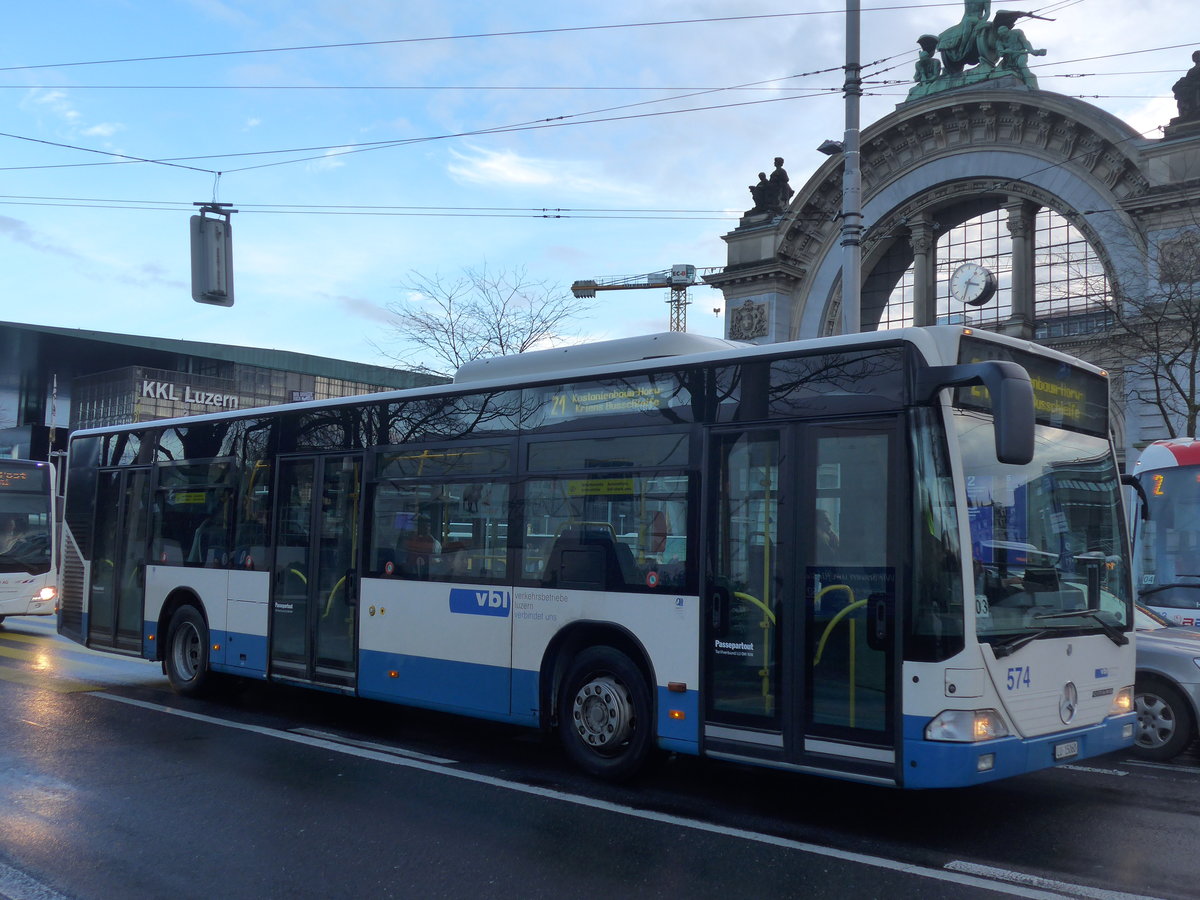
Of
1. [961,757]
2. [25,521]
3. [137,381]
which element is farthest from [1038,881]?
[137,381]

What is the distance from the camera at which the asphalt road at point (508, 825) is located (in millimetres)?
5734

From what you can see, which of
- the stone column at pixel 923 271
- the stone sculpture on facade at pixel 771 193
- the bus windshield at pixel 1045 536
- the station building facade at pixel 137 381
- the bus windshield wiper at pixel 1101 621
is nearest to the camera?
the bus windshield at pixel 1045 536

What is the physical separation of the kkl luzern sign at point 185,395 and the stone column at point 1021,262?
162ft

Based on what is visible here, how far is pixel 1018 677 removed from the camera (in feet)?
21.4

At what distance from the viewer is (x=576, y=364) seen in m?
8.91

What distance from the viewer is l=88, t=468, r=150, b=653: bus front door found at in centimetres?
1280

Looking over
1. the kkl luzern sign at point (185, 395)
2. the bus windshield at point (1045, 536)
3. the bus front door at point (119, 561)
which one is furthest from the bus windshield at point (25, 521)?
the kkl luzern sign at point (185, 395)

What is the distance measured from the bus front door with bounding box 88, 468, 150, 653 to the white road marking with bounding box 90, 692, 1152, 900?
10.2ft

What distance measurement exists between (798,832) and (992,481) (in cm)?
233

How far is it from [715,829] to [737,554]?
1664mm

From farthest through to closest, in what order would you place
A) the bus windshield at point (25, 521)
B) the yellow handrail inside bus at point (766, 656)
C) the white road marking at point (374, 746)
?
the bus windshield at point (25, 521) < the white road marking at point (374, 746) < the yellow handrail inside bus at point (766, 656)

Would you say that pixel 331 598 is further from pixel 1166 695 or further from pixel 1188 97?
pixel 1188 97

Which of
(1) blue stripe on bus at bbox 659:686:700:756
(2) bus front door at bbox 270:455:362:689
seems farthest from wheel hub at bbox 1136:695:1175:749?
(2) bus front door at bbox 270:455:362:689

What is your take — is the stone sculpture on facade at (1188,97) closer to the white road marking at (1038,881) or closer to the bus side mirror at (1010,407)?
the bus side mirror at (1010,407)
